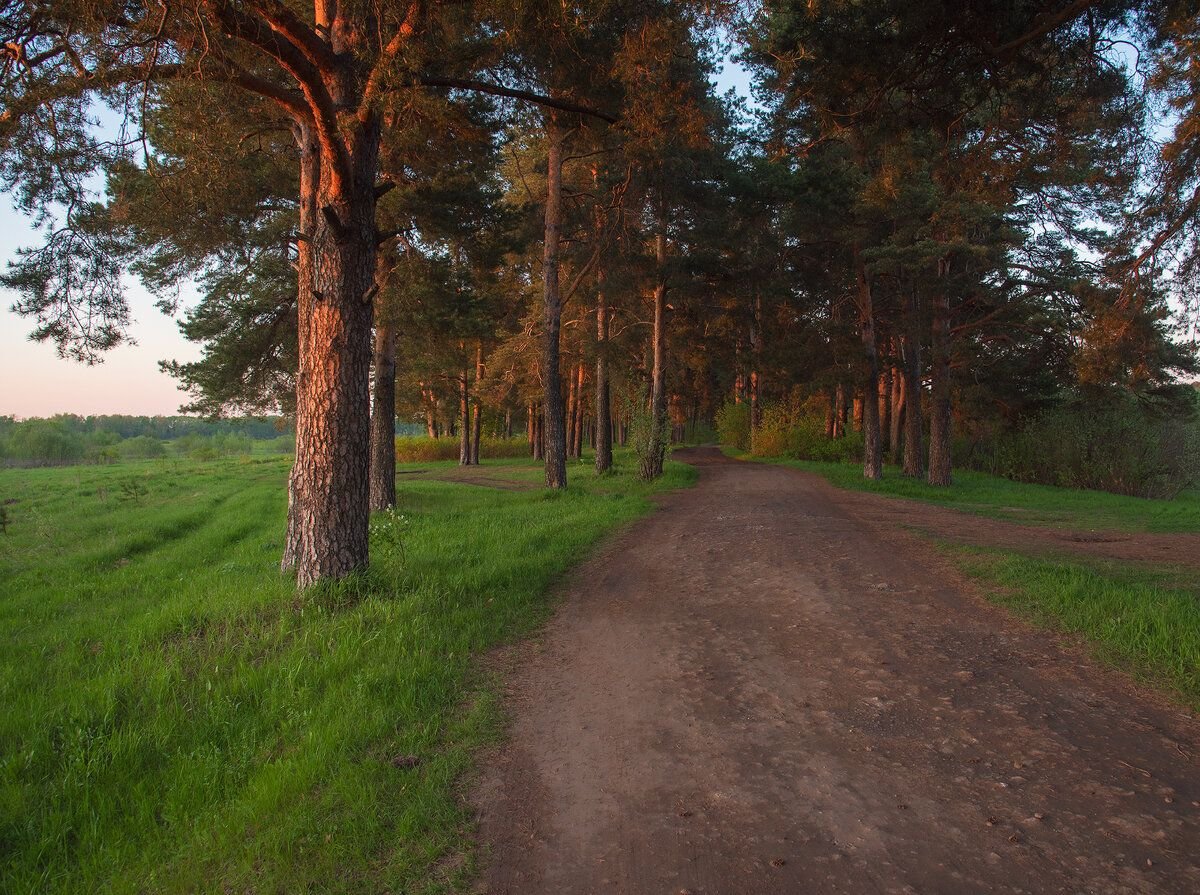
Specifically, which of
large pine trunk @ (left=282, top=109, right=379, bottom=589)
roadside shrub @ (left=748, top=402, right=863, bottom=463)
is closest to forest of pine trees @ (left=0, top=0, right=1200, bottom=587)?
large pine trunk @ (left=282, top=109, right=379, bottom=589)

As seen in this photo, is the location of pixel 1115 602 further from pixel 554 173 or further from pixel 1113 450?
pixel 1113 450

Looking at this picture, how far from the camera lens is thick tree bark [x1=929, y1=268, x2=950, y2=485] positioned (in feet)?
65.8

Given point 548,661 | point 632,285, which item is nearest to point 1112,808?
point 548,661

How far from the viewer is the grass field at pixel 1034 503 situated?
43.6ft

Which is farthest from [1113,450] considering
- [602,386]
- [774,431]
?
[602,386]

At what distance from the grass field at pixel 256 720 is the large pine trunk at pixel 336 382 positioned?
0.46 metres

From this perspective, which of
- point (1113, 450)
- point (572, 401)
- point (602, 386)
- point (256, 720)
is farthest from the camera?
point (572, 401)

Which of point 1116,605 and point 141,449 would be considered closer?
point 1116,605

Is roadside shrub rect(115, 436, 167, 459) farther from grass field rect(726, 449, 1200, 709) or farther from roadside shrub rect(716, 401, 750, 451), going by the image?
grass field rect(726, 449, 1200, 709)

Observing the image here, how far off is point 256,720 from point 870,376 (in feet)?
65.1

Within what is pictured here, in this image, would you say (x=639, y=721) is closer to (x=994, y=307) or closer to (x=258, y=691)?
(x=258, y=691)

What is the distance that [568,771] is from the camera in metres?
3.50

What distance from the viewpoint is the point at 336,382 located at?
674 centimetres

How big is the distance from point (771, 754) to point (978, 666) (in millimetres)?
2216
